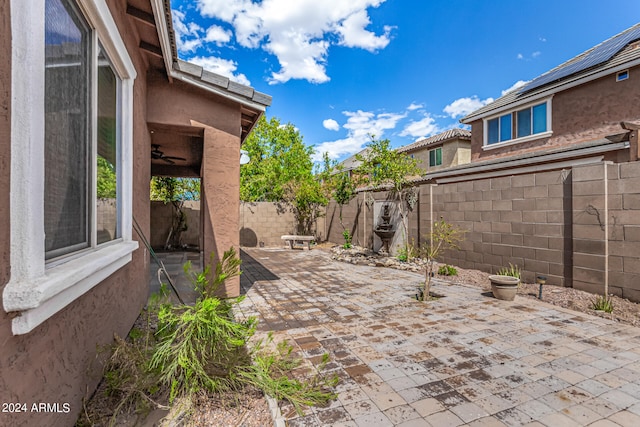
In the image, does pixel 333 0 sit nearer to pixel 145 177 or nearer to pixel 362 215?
pixel 362 215

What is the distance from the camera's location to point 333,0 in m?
8.77

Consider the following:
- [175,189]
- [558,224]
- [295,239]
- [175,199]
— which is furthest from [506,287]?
[175,189]

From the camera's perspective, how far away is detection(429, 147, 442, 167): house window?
63.9 feet

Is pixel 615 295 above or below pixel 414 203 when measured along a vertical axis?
below

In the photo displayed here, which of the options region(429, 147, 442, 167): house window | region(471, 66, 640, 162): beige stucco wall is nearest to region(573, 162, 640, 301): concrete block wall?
region(471, 66, 640, 162): beige stucco wall

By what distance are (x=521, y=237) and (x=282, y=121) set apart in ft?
63.0

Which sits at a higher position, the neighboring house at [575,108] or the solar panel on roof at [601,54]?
the solar panel on roof at [601,54]

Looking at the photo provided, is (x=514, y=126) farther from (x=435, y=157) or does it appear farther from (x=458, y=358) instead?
(x=458, y=358)

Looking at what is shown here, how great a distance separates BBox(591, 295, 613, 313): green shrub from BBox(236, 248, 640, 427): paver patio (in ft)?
1.18

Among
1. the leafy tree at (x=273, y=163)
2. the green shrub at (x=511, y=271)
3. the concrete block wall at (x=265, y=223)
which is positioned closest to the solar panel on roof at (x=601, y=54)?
the green shrub at (x=511, y=271)

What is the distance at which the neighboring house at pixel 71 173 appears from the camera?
1.26 meters

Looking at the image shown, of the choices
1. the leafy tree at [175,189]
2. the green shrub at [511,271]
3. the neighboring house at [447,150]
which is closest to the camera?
the green shrub at [511,271]

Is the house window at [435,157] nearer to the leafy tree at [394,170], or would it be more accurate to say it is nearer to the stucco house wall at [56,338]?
the leafy tree at [394,170]

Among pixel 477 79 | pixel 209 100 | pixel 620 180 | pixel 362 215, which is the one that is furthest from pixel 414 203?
pixel 477 79
